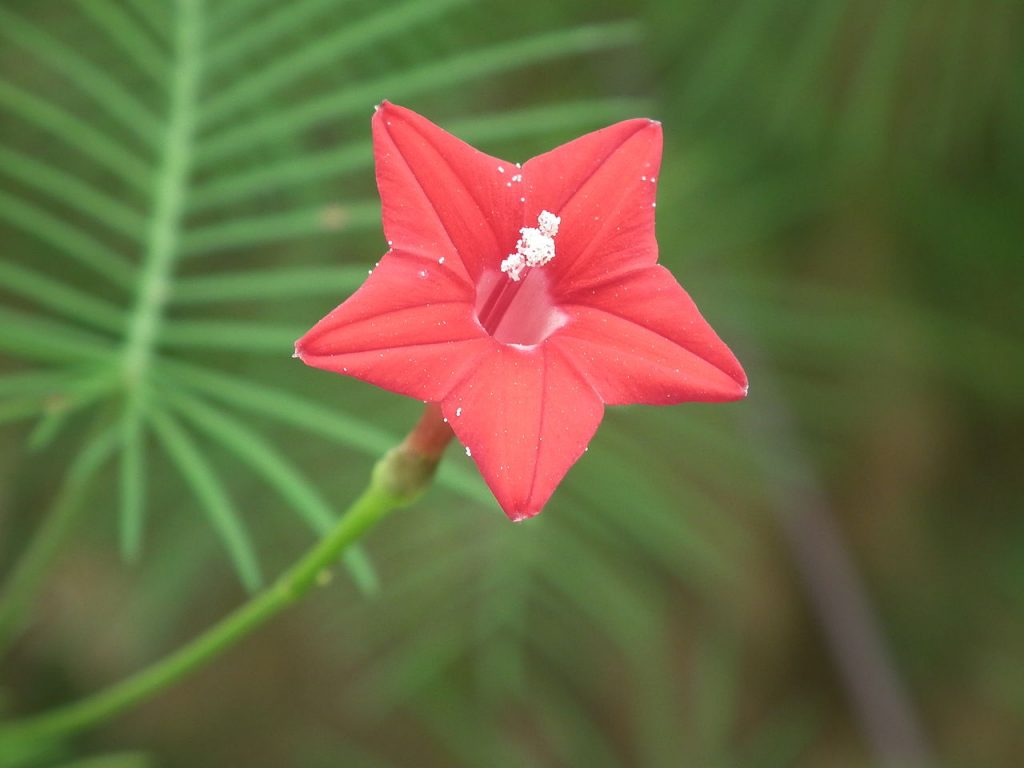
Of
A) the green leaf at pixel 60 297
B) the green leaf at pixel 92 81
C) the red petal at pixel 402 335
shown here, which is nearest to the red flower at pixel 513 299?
the red petal at pixel 402 335

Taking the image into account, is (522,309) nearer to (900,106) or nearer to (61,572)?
(900,106)

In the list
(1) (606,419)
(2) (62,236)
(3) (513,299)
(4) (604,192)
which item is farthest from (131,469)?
(1) (606,419)

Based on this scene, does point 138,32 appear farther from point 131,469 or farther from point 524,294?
point 524,294

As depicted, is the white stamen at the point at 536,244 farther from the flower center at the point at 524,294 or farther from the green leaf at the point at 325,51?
the green leaf at the point at 325,51

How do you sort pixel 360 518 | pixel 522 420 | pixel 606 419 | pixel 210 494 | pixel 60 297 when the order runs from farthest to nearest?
pixel 606 419 < pixel 60 297 < pixel 210 494 < pixel 360 518 < pixel 522 420

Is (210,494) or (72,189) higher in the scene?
(72,189)

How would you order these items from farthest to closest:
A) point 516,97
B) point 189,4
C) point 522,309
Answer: point 516,97, point 189,4, point 522,309

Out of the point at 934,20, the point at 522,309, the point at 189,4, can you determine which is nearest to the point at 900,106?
the point at 934,20
